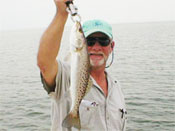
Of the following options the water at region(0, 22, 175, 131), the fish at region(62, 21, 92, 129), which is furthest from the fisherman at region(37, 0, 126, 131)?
the water at region(0, 22, 175, 131)

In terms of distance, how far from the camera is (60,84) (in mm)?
2982

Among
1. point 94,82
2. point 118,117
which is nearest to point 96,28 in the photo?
point 94,82

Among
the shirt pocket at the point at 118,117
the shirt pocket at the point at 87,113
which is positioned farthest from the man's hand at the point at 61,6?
the shirt pocket at the point at 118,117

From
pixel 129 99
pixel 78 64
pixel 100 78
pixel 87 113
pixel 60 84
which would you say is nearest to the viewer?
pixel 78 64

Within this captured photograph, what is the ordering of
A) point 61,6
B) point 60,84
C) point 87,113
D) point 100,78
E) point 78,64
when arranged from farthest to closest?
point 100,78, point 87,113, point 60,84, point 61,6, point 78,64

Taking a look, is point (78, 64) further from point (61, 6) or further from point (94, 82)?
point (94, 82)

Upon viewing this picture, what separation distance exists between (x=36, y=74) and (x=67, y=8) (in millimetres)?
16729

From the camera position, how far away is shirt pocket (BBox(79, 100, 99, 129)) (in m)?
3.27

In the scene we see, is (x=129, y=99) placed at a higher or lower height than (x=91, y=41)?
lower

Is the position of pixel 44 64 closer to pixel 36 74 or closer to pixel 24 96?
Answer: pixel 24 96

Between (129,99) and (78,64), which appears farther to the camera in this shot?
(129,99)

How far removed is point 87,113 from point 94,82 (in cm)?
44

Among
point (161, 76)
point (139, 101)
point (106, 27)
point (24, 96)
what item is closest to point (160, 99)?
point (139, 101)

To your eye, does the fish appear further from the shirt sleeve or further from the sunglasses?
the sunglasses
